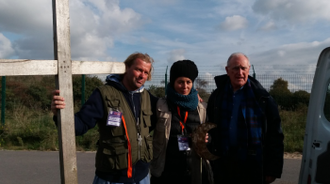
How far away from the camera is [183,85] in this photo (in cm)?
280

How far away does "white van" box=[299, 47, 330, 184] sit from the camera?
2408 millimetres

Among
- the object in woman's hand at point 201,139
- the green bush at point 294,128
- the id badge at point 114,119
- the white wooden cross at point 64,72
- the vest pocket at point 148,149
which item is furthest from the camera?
the green bush at point 294,128

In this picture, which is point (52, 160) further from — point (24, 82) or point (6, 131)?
point (24, 82)

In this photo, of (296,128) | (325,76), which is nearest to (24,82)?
(296,128)

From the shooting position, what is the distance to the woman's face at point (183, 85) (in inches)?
110

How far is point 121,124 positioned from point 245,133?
1.14 meters

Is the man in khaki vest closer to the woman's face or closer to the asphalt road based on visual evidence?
the woman's face

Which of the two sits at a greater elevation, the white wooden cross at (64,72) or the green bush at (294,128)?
the white wooden cross at (64,72)

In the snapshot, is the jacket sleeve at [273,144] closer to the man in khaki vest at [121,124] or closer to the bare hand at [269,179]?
the bare hand at [269,179]

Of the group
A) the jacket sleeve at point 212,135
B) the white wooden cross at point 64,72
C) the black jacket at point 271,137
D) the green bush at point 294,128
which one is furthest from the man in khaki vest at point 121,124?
the green bush at point 294,128

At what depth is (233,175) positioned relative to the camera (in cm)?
278

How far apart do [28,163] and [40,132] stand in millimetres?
1827

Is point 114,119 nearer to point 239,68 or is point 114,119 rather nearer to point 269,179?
point 239,68

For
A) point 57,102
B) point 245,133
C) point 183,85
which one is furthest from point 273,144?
point 57,102
